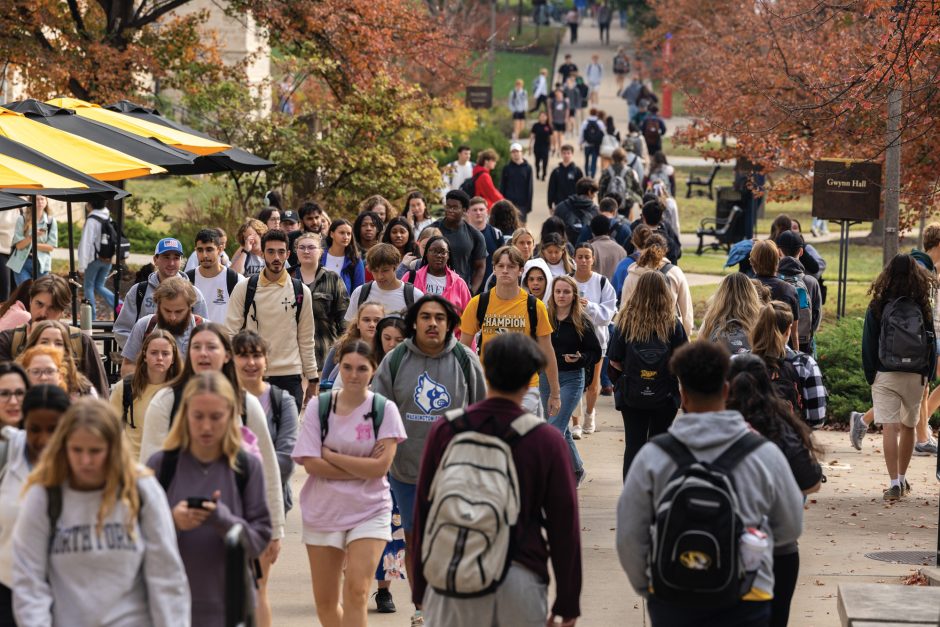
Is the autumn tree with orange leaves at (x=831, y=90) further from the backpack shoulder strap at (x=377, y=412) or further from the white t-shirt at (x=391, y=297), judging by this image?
the backpack shoulder strap at (x=377, y=412)

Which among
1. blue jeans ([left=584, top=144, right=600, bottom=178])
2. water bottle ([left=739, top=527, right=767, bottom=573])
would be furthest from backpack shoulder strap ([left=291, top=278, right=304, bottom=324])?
blue jeans ([left=584, top=144, right=600, bottom=178])

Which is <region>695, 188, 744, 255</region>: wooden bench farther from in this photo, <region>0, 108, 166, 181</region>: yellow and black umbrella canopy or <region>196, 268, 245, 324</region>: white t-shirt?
<region>196, 268, 245, 324</region>: white t-shirt

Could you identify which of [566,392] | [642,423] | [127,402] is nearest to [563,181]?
[566,392]

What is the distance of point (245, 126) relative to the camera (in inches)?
945

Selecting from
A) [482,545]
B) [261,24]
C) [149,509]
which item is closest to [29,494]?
[149,509]

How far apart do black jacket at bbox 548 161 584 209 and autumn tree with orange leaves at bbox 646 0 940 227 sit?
7.30 feet

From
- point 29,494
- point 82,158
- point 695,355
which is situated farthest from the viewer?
point 82,158

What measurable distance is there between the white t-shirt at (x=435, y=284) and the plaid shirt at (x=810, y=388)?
12.7ft

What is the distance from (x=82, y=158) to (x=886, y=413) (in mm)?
7385

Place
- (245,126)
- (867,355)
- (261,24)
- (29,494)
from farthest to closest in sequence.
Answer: (245,126), (261,24), (867,355), (29,494)

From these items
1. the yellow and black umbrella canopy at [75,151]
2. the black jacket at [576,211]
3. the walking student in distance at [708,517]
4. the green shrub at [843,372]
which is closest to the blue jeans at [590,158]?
the black jacket at [576,211]

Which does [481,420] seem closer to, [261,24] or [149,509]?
[149,509]

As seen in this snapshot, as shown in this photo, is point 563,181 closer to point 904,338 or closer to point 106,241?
point 106,241

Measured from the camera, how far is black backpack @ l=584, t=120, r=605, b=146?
37688mm
